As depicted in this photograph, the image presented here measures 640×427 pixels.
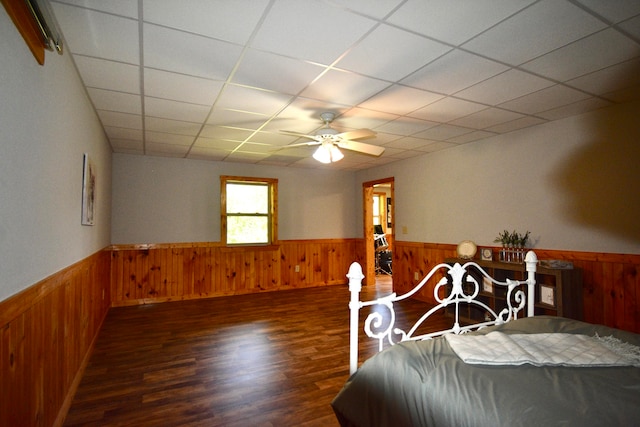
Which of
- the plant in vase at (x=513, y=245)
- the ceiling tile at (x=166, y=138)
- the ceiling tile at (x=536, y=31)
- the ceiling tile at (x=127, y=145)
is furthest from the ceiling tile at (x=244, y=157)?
the ceiling tile at (x=536, y=31)

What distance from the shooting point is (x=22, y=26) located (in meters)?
1.37

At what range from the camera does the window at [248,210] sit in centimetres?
600

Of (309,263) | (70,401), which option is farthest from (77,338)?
(309,263)

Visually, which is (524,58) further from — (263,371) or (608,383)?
(263,371)

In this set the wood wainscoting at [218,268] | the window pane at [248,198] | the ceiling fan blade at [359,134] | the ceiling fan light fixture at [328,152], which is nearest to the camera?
the ceiling fan blade at [359,134]

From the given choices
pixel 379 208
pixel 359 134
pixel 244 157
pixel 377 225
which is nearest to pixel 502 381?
pixel 359 134

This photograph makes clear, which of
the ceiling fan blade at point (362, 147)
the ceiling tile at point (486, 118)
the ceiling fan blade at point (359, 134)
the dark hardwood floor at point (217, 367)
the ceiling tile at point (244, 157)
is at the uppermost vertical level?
the ceiling tile at point (244, 157)

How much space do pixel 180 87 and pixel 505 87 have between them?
2765mm

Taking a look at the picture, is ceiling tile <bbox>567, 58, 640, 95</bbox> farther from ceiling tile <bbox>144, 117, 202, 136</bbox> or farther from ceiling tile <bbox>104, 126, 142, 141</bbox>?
ceiling tile <bbox>104, 126, 142, 141</bbox>

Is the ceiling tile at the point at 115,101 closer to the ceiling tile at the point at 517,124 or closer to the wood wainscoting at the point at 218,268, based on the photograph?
the wood wainscoting at the point at 218,268

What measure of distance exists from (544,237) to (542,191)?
532 millimetres

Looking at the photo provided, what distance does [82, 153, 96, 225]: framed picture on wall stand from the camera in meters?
2.77

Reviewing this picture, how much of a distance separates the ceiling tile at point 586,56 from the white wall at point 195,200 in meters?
4.75

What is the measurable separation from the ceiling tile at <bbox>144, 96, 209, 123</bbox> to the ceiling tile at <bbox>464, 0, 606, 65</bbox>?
2.48 metres
